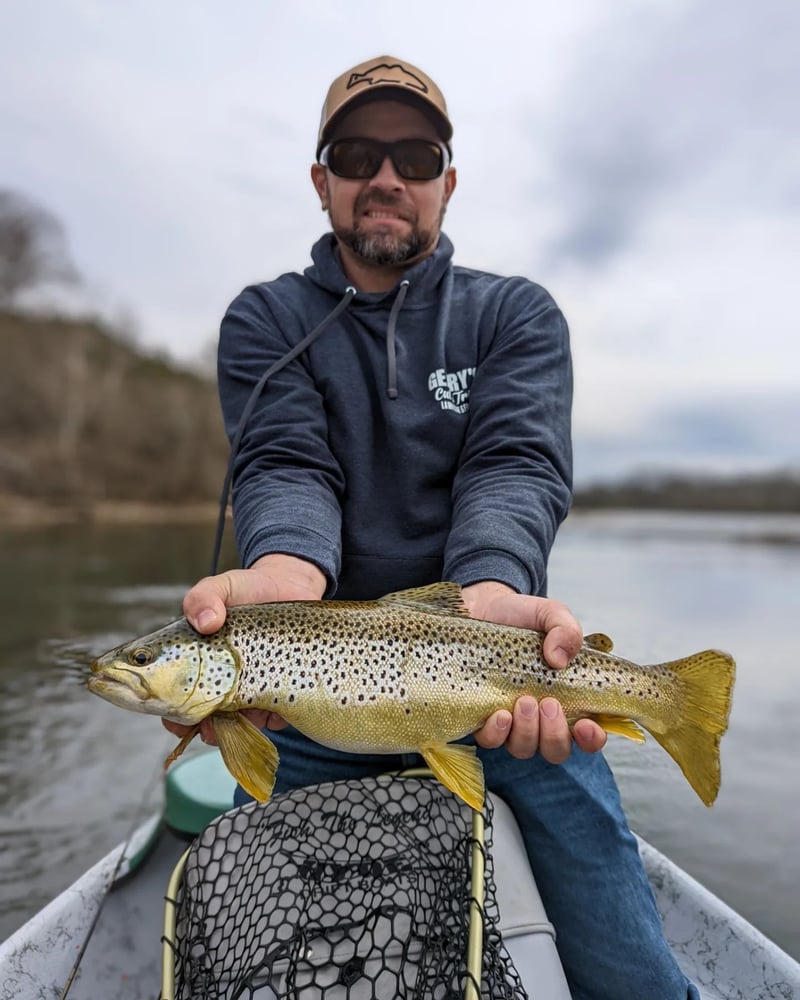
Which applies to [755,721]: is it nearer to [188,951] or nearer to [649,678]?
[649,678]

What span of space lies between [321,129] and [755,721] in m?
6.71

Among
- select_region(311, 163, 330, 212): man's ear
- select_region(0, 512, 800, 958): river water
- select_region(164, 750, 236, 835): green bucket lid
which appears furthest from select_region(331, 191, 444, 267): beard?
select_region(164, 750, 236, 835): green bucket lid

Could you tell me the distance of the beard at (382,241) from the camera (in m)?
3.10

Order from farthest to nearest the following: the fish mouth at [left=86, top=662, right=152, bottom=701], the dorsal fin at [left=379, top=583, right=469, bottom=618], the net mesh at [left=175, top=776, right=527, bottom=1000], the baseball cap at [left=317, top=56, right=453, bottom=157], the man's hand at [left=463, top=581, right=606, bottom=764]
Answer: the baseball cap at [left=317, top=56, right=453, bottom=157] → the dorsal fin at [left=379, top=583, right=469, bottom=618] → the man's hand at [left=463, top=581, right=606, bottom=764] → the fish mouth at [left=86, top=662, right=152, bottom=701] → the net mesh at [left=175, top=776, right=527, bottom=1000]

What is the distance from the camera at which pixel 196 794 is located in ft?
11.4

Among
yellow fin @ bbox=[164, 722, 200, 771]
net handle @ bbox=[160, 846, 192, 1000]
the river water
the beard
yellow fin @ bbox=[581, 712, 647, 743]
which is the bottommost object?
the river water

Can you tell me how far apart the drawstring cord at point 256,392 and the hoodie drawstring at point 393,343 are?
0.19m

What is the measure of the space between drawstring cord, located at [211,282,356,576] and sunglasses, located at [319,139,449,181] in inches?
17.8

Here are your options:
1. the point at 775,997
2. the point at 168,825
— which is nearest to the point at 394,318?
the point at 168,825

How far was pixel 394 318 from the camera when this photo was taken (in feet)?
10.2

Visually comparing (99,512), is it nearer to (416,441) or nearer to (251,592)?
(416,441)

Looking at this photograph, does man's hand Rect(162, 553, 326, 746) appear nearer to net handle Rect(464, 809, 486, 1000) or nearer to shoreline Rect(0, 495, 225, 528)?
net handle Rect(464, 809, 486, 1000)

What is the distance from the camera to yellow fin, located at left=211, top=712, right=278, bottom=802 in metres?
2.13

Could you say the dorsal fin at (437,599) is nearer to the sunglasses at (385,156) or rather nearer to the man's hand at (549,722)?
the man's hand at (549,722)
